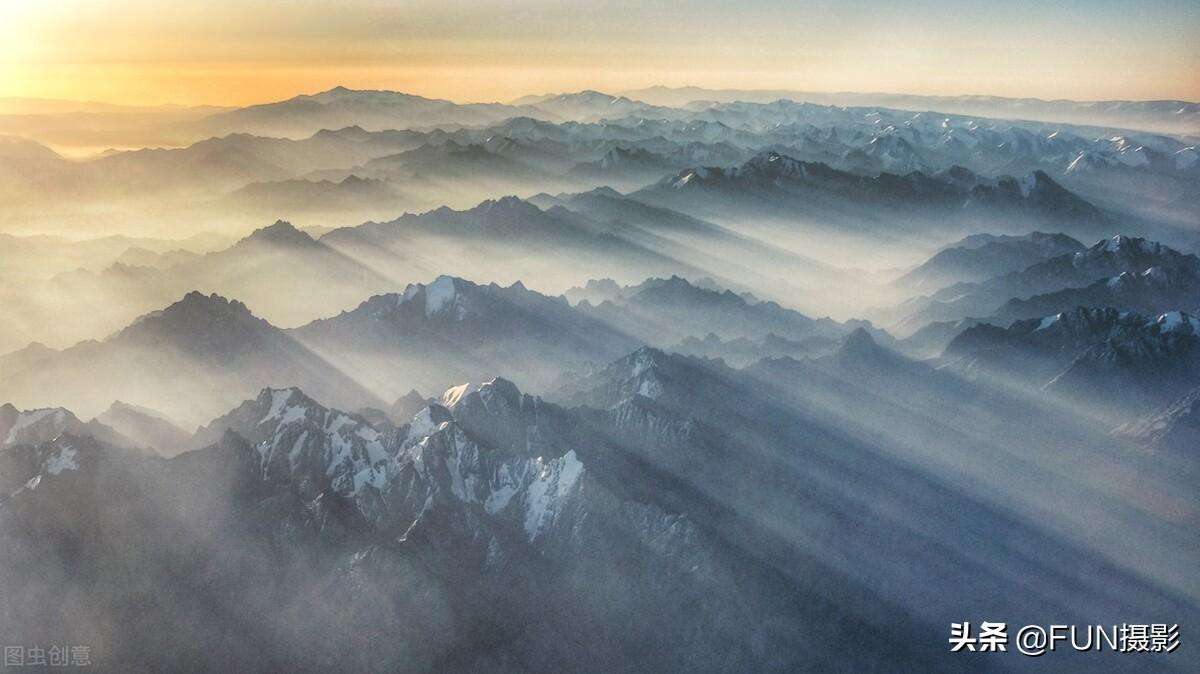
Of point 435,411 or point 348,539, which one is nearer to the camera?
point 348,539

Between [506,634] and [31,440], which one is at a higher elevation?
[31,440]

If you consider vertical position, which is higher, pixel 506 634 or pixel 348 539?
pixel 348 539

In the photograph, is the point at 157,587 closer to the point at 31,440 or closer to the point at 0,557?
the point at 0,557

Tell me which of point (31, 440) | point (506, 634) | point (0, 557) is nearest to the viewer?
point (0, 557)

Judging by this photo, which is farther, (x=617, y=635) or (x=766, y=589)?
(x=766, y=589)

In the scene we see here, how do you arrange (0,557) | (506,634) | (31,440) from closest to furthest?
(0,557), (506,634), (31,440)

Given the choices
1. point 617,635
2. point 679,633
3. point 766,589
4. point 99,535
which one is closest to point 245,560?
point 99,535

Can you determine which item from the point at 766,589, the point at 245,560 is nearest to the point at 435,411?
the point at 245,560

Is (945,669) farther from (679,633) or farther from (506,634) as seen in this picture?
(506,634)

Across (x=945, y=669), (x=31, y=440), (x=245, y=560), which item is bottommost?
(x=945, y=669)
